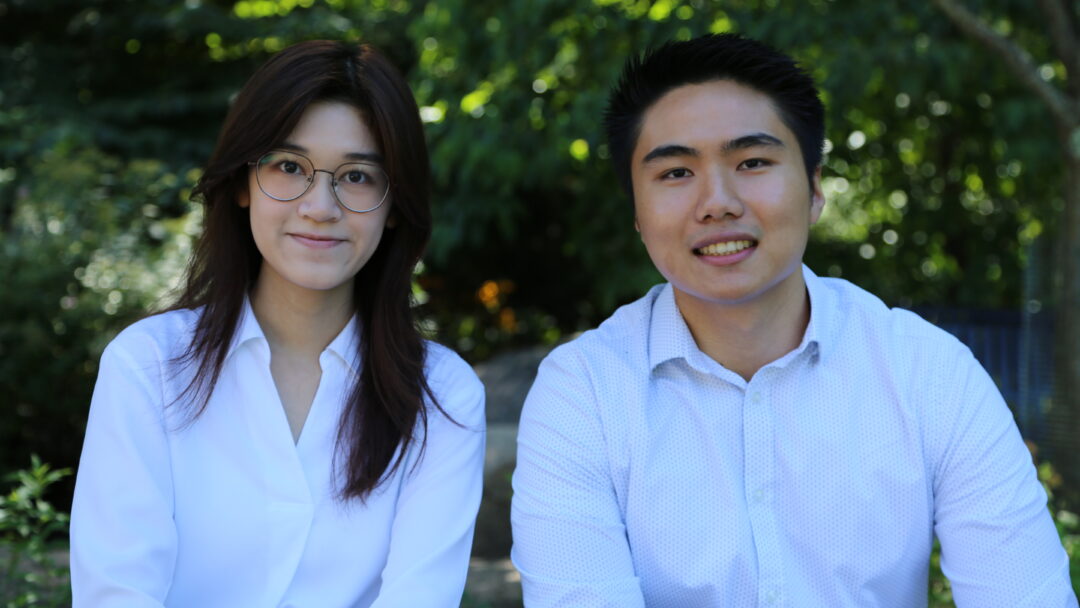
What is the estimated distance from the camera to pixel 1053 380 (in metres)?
6.38

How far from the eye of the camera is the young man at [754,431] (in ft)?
7.36

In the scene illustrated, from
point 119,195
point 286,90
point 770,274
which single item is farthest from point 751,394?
point 119,195

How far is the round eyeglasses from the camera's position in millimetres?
2512

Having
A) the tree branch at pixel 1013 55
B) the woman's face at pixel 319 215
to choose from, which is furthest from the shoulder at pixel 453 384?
the tree branch at pixel 1013 55

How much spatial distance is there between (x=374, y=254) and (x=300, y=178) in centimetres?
34

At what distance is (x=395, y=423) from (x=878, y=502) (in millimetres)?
1098

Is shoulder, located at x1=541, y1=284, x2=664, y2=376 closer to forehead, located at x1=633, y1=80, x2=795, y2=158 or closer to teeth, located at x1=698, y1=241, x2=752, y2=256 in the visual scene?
teeth, located at x1=698, y1=241, x2=752, y2=256

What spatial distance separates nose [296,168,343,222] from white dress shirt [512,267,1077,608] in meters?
0.66

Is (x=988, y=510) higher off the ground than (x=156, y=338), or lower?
lower

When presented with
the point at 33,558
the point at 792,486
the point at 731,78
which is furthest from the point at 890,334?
the point at 33,558

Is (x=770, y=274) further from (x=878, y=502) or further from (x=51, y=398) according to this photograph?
(x=51, y=398)

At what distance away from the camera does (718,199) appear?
2.29 m

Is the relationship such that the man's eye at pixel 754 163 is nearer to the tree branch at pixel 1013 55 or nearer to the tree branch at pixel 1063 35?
the tree branch at pixel 1013 55

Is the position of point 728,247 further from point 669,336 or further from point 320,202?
point 320,202
